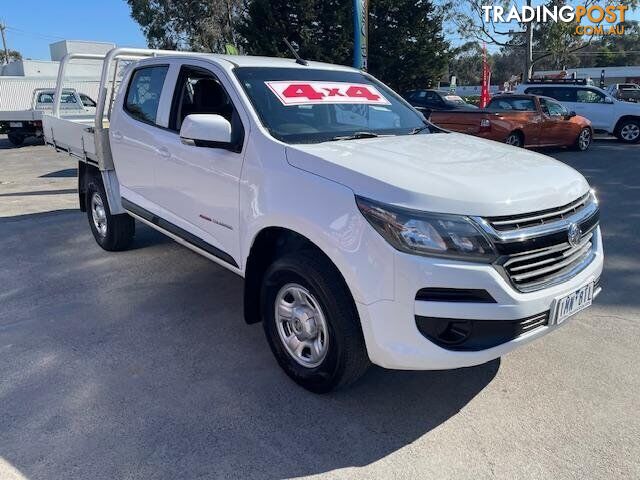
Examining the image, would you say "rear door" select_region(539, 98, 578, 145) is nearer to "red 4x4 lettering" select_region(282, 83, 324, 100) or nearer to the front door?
"red 4x4 lettering" select_region(282, 83, 324, 100)

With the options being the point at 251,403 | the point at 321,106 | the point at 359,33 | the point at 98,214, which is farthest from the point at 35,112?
the point at 251,403

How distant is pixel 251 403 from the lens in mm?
2955

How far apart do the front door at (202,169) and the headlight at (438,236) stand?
49.3 inches

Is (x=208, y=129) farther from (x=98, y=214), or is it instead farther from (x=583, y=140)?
(x=583, y=140)

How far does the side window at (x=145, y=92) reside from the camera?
4.32 m

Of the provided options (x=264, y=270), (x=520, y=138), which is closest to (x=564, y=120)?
(x=520, y=138)

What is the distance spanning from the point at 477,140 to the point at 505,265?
1.59 m

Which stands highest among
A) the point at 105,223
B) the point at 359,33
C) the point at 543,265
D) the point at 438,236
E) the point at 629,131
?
the point at 359,33

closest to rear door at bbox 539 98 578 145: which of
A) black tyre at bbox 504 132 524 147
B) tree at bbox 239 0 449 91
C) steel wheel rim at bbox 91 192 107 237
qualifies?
black tyre at bbox 504 132 524 147

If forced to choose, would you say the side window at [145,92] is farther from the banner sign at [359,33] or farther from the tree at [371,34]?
the tree at [371,34]

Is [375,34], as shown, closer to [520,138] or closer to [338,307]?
[520,138]

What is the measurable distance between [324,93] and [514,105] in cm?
1075

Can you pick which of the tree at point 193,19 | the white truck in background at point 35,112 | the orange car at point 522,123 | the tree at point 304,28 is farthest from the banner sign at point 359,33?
the tree at point 193,19

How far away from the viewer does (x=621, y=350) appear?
3.52 meters
